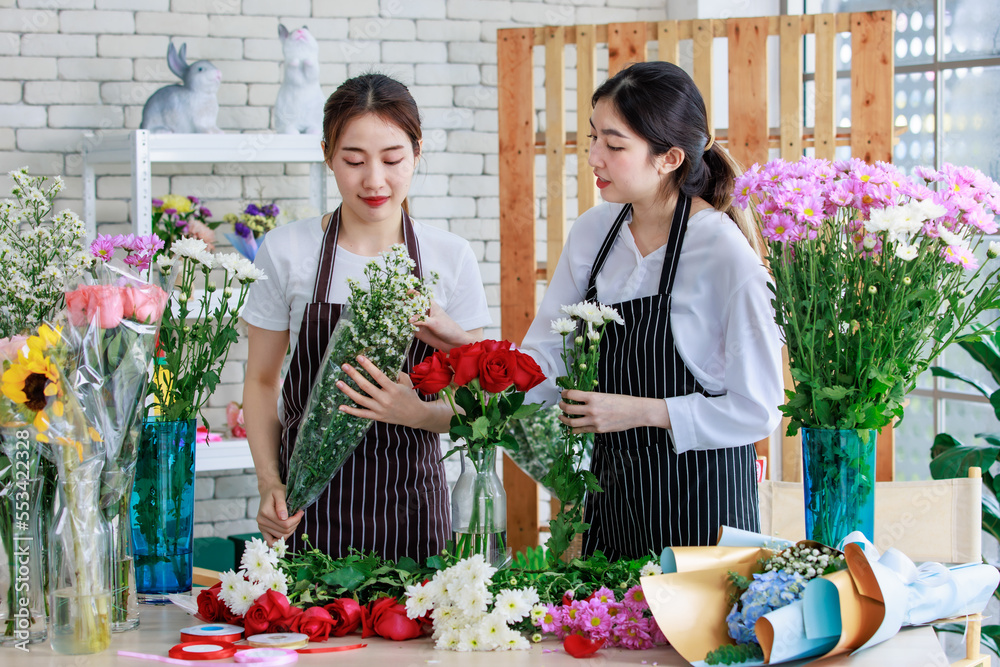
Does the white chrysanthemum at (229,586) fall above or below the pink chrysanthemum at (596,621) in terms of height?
above

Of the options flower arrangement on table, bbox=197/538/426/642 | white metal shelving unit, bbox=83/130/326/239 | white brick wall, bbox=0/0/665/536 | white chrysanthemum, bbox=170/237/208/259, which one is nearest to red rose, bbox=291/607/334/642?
flower arrangement on table, bbox=197/538/426/642

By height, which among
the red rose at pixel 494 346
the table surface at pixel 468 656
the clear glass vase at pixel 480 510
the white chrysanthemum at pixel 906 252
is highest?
the white chrysanthemum at pixel 906 252

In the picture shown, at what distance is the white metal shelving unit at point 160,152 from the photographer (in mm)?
3279

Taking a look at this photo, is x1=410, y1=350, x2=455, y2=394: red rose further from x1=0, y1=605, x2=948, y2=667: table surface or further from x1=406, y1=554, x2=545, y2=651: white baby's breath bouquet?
x1=0, y1=605, x2=948, y2=667: table surface

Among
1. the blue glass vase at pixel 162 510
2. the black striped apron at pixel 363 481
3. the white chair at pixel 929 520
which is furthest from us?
the white chair at pixel 929 520

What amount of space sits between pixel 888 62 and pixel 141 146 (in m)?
2.71

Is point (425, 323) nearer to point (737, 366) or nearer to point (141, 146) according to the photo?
point (737, 366)

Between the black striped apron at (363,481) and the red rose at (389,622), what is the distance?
44 centimetres

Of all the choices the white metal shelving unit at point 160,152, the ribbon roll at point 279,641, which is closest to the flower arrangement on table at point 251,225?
the white metal shelving unit at point 160,152

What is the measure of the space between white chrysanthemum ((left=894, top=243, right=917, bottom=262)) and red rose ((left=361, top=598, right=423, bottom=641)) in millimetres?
856

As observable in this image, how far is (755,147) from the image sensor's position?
3533 mm

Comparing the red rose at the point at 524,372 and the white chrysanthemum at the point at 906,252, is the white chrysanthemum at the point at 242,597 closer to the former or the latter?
the red rose at the point at 524,372

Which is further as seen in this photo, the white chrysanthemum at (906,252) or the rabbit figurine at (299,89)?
the rabbit figurine at (299,89)

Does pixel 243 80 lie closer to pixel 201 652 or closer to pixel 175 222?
pixel 175 222
